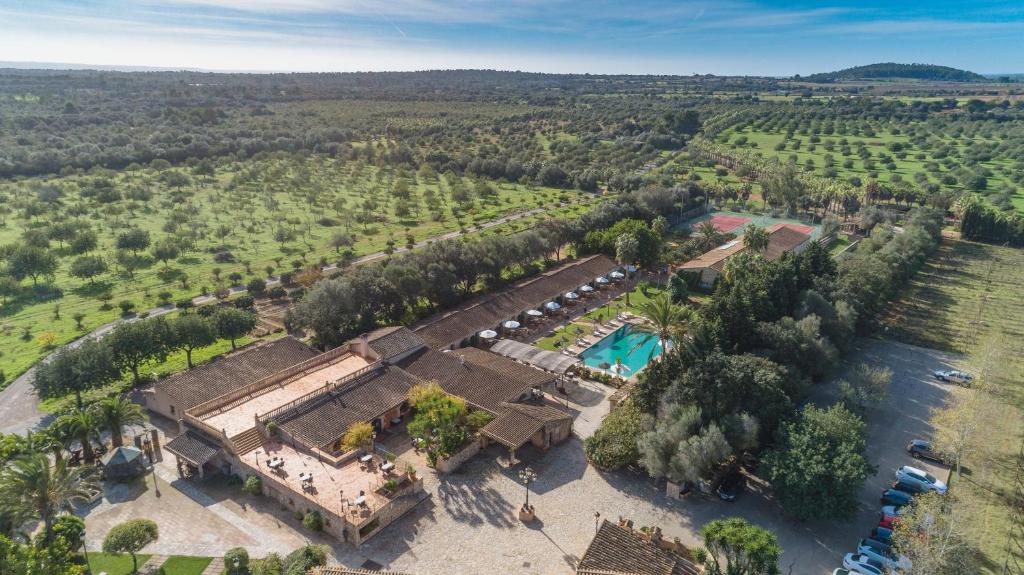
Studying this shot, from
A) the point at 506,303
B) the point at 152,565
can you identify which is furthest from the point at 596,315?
the point at 152,565

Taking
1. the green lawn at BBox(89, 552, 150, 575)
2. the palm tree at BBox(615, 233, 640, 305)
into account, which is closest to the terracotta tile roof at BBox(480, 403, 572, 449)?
the green lawn at BBox(89, 552, 150, 575)

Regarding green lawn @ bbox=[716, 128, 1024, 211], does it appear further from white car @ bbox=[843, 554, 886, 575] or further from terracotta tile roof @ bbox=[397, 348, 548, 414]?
white car @ bbox=[843, 554, 886, 575]

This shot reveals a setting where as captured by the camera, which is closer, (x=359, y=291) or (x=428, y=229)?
(x=359, y=291)

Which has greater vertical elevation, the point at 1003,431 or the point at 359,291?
the point at 359,291

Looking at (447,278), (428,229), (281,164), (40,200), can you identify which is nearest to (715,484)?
(447,278)

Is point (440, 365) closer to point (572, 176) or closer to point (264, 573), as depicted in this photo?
point (264, 573)

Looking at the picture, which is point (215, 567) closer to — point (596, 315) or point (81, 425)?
point (81, 425)

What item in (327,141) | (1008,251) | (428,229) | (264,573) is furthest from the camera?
(327,141)

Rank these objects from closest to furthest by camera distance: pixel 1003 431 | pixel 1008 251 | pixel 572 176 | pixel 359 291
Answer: pixel 1003 431 → pixel 359 291 → pixel 1008 251 → pixel 572 176
